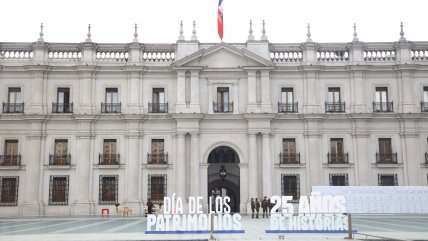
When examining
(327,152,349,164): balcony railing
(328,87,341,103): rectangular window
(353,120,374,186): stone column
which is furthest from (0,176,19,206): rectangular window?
(353,120,374,186): stone column

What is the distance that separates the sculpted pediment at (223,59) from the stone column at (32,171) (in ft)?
38.2

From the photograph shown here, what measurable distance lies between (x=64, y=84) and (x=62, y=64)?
5.11 ft

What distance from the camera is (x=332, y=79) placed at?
133 feet

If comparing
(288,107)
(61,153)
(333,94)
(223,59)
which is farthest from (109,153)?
(333,94)

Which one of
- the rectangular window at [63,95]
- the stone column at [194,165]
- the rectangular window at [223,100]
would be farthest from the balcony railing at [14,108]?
the rectangular window at [223,100]

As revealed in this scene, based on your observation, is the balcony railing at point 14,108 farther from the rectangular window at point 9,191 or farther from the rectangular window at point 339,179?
the rectangular window at point 339,179

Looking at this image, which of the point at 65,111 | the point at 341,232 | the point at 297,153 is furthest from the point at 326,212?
the point at 65,111

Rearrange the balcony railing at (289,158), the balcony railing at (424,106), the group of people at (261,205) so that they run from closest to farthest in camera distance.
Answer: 1. the group of people at (261,205)
2. the balcony railing at (289,158)
3. the balcony railing at (424,106)

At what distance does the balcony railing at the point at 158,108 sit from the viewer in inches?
1576

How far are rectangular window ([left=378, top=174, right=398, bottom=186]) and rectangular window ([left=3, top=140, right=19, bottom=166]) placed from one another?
2725cm

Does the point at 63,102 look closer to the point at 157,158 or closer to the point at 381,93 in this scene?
the point at 157,158

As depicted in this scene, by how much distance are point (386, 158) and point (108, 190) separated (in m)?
21.1

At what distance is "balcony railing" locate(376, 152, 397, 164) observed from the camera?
3947 cm

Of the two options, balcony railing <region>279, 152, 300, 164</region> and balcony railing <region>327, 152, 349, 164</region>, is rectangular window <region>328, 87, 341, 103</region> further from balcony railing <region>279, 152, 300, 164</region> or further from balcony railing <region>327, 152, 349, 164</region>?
balcony railing <region>279, 152, 300, 164</region>
